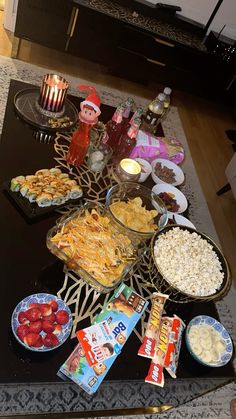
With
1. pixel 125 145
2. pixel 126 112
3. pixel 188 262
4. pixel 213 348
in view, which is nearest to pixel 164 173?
pixel 125 145

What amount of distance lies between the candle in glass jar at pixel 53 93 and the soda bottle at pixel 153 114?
1.57ft

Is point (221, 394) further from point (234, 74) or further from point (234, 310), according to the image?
point (234, 74)

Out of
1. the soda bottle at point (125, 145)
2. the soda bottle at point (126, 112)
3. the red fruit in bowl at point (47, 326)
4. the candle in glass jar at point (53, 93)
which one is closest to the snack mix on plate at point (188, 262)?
the red fruit in bowl at point (47, 326)

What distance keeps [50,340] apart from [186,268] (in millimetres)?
507

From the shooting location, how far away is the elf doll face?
1539mm

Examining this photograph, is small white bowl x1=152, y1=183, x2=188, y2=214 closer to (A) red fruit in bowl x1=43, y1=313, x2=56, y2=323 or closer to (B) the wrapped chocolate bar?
(B) the wrapped chocolate bar

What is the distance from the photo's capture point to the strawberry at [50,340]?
42.4 inches

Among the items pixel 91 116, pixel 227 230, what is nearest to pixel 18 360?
pixel 91 116

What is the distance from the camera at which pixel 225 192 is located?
2891mm

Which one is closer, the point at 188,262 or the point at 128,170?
the point at 188,262

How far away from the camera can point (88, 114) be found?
1547 millimetres

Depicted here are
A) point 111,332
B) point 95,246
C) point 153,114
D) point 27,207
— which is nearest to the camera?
point 111,332

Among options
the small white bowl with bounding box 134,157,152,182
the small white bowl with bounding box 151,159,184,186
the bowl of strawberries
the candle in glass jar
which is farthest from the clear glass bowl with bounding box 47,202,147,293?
the candle in glass jar

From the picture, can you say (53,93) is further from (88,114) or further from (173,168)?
(173,168)
